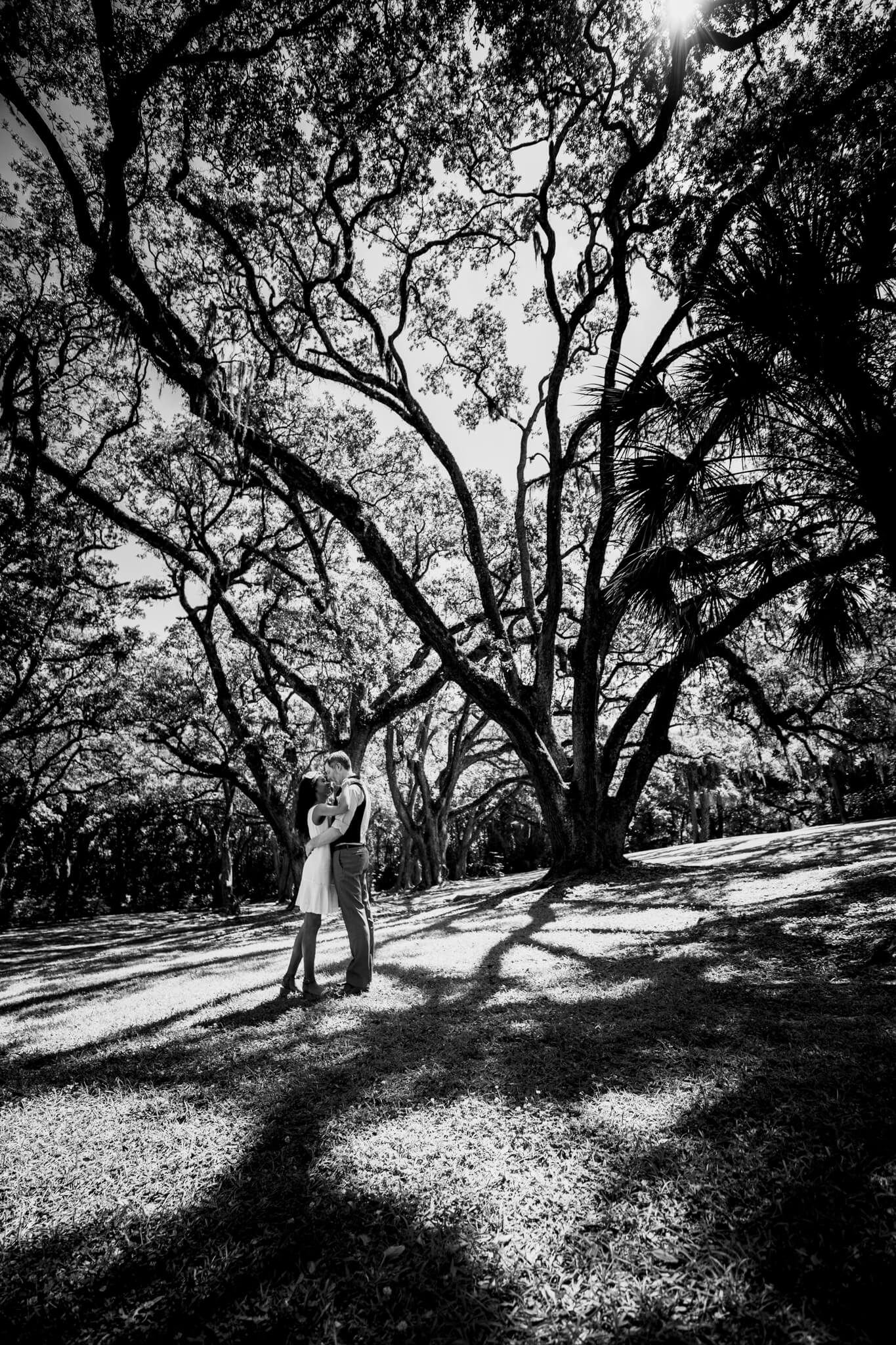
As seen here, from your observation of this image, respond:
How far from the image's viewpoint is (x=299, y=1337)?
1579 millimetres

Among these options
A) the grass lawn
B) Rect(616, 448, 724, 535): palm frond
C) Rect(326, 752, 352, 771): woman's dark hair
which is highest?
Rect(616, 448, 724, 535): palm frond

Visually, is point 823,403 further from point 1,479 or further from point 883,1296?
point 1,479

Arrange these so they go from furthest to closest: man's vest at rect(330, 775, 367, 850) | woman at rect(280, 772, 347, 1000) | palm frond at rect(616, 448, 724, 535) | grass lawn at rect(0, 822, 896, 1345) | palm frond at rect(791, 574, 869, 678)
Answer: palm frond at rect(791, 574, 869, 678) → palm frond at rect(616, 448, 724, 535) → man's vest at rect(330, 775, 367, 850) → woman at rect(280, 772, 347, 1000) → grass lawn at rect(0, 822, 896, 1345)

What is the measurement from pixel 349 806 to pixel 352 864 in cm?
48

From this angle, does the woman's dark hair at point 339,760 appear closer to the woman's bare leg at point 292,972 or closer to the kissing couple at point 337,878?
the kissing couple at point 337,878

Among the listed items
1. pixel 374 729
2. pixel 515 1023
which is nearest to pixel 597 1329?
pixel 515 1023

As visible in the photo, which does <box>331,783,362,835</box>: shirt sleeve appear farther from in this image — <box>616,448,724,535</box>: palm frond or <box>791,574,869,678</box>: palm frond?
<box>791,574,869,678</box>: palm frond

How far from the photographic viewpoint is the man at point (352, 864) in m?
4.60

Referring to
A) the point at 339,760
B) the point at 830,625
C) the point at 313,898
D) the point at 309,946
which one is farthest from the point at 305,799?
the point at 830,625

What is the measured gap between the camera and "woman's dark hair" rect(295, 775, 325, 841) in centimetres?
491

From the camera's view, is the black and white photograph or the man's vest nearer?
the black and white photograph

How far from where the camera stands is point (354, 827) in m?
4.73

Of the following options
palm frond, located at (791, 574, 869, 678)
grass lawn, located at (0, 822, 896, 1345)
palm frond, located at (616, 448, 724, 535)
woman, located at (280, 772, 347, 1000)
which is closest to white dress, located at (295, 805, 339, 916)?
woman, located at (280, 772, 347, 1000)

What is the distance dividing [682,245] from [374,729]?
1150 centimetres
